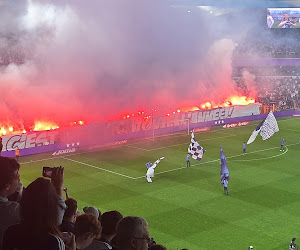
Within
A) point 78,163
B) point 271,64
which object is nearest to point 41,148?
point 78,163

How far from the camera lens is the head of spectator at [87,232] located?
17.1ft

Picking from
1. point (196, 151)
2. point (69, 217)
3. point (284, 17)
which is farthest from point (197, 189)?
point (284, 17)

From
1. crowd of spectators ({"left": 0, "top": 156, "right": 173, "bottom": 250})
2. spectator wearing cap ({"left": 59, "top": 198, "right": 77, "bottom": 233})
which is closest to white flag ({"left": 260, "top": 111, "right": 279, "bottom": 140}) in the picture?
spectator wearing cap ({"left": 59, "top": 198, "right": 77, "bottom": 233})

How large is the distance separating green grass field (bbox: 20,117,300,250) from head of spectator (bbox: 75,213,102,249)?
11006 mm

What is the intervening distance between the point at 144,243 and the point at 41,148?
1014 inches

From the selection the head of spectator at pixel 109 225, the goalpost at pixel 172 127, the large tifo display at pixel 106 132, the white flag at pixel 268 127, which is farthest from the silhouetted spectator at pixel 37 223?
the goalpost at pixel 172 127

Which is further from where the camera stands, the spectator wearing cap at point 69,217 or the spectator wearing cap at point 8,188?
the spectator wearing cap at point 69,217

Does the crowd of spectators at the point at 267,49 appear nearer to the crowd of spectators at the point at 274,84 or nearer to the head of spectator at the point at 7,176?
the crowd of spectators at the point at 274,84

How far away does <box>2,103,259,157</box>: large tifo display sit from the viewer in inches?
1137

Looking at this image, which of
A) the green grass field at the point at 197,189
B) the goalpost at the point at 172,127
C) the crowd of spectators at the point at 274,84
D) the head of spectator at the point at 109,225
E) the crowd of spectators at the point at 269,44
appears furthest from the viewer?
the crowd of spectators at the point at 269,44

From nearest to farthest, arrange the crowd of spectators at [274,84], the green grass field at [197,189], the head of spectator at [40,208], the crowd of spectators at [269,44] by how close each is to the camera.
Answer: the head of spectator at [40,208] → the green grass field at [197,189] → the crowd of spectators at [274,84] → the crowd of spectators at [269,44]

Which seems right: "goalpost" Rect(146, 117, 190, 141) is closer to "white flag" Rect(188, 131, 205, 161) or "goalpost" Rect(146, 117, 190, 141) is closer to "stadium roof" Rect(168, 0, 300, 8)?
"white flag" Rect(188, 131, 205, 161)

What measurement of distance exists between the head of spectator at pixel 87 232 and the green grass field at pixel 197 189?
1101cm

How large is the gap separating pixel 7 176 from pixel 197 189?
18.1 metres
